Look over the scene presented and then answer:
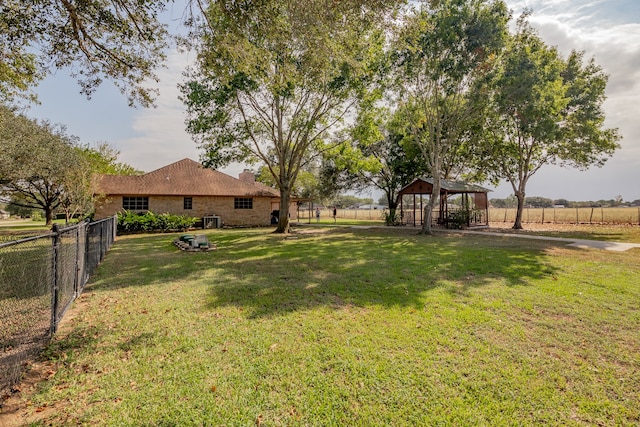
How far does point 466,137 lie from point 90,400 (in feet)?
90.9

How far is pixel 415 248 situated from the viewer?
40.8 feet

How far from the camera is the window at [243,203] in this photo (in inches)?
1000

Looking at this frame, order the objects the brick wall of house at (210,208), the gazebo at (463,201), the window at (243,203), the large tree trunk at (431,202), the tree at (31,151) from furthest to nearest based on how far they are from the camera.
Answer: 1. the window at (243,203)
2. the brick wall of house at (210,208)
3. the gazebo at (463,201)
4. the large tree trunk at (431,202)
5. the tree at (31,151)

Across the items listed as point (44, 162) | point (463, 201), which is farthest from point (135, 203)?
point (463, 201)

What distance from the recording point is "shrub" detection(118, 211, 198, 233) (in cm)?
1927

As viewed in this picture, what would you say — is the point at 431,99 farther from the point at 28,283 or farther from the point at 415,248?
the point at 28,283

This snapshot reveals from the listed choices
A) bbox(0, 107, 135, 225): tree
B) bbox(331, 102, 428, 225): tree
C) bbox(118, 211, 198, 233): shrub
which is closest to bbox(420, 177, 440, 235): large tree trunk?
bbox(331, 102, 428, 225): tree

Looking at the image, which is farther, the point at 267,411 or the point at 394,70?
the point at 394,70

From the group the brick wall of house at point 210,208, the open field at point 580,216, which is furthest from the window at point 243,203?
the open field at point 580,216

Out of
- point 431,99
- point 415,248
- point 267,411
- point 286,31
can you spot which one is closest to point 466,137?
point 431,99

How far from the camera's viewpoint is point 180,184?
79.7 ft

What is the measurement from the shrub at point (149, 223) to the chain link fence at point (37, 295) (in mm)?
12315

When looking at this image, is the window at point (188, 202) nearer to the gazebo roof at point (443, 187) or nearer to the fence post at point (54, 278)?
the gazebo roof at point (443, 187)

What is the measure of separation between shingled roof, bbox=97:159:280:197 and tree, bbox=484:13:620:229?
17882mm
